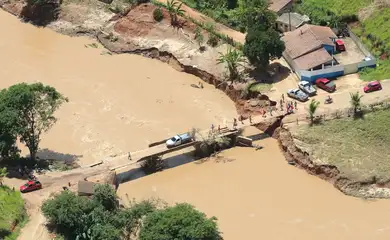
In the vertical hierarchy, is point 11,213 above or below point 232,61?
below

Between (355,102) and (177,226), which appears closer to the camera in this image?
(177,226)

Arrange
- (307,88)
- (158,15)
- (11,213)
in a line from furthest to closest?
(158,15), (307,88), (11,213)

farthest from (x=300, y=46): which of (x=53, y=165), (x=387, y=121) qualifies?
(x=53, y=165)

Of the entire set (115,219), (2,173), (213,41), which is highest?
(213,41)

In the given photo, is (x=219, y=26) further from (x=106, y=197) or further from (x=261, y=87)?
(x=106, y=197)

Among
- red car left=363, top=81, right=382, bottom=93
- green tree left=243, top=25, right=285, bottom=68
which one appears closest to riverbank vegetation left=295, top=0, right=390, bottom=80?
red car left=363, top=81, right=382, bottom=93

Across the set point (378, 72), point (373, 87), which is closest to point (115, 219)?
point (373, 87)
